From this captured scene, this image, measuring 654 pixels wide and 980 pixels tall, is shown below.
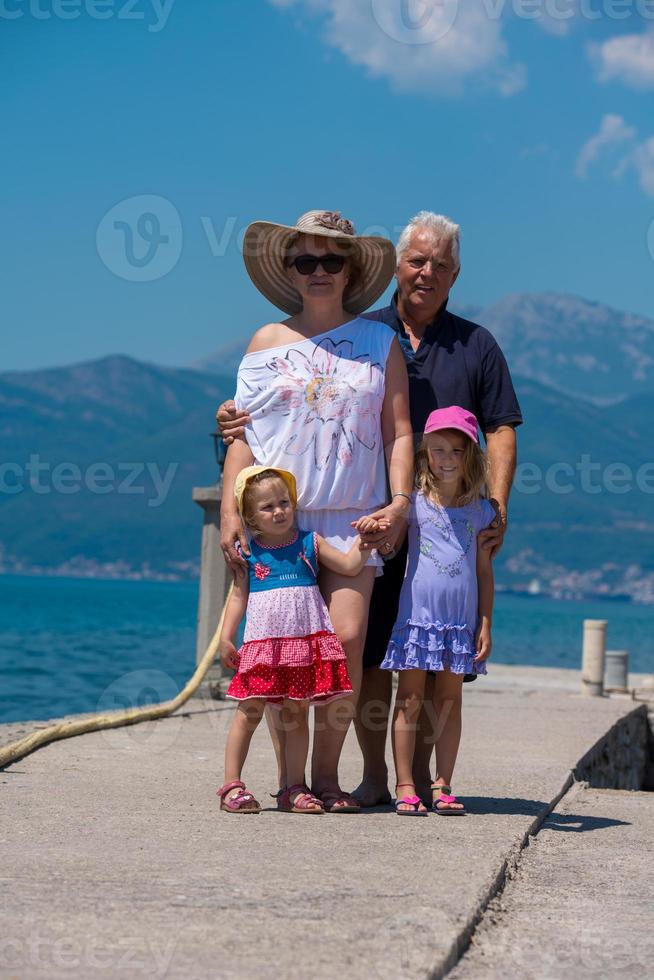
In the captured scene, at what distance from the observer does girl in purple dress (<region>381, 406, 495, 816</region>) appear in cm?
466

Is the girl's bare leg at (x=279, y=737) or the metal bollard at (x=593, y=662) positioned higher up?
the metal bollard at (x=593, y=662)

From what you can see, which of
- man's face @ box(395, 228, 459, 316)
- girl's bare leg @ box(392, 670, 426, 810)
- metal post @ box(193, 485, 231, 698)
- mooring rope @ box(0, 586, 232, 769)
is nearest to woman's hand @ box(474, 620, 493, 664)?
girl's bare leg @ box(392, 670, 426, 810)

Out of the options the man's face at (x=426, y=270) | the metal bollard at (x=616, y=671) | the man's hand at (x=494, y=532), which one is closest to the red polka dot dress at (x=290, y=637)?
the man's hand at (x=494, y=532)

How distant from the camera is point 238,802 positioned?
4.51 meters

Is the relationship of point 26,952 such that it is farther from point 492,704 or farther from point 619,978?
point 492,704

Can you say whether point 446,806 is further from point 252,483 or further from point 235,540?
point 252,483

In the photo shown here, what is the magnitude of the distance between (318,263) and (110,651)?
39445 mm

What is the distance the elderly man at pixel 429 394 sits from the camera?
493 centimetres

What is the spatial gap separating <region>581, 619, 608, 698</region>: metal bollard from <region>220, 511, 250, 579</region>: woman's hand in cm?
842

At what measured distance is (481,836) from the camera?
421 cm

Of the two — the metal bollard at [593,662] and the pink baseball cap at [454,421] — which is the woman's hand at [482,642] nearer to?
the pink baseball cap at [454,421]

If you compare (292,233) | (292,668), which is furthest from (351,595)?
(292,233)

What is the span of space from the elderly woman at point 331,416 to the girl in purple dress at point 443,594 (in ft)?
0.39

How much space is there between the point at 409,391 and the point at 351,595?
81cm
